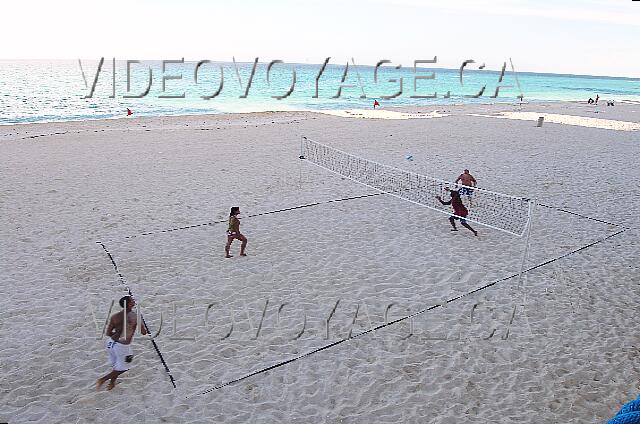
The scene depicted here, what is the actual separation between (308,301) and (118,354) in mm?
2919

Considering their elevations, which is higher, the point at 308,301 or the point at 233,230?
the point at 233,230

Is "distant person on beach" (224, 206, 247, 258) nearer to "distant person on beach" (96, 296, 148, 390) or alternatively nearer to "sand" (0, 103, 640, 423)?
"sand" (0, 103, 640, 423)

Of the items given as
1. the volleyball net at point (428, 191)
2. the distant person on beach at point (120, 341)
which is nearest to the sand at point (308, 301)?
the distant person on beach at point (120, 341)

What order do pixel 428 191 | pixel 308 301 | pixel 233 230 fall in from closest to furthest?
pixel 308 301 < pixel 233 230 < pixel 428 191

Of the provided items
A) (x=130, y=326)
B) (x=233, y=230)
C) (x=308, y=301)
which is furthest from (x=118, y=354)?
(x=233, y=230)

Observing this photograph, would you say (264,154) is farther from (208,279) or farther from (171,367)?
(171,367)

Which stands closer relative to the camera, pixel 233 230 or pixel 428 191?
pixel 233 230

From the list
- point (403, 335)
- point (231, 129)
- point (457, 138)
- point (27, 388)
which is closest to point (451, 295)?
point (403, 335)

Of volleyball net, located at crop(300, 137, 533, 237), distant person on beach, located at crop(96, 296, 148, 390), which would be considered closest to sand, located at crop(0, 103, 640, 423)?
distant person on beach, located at crop(96, 296, 148, 390)

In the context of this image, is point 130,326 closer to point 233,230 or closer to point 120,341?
point 120,341

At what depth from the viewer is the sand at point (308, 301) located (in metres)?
5.05

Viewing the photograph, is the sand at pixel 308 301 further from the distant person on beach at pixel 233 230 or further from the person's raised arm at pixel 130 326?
the person's raised arm at pixel 130 326

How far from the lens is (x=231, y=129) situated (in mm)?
25406

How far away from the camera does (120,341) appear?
5066mm
